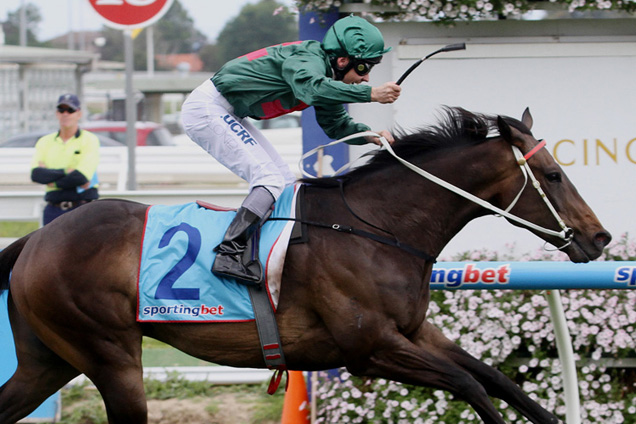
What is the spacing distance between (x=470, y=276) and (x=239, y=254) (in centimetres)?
117

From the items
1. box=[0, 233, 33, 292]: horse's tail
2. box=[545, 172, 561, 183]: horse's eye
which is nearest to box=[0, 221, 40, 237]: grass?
box=[0, 233, 33, 292]: horse's tail

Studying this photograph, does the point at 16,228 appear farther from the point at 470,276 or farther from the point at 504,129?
the point at 504,129

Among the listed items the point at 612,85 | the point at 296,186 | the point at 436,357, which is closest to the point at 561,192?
the point at 436,357

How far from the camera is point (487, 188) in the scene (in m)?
3.77

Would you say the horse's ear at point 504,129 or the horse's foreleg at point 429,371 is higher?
the horse's ear at point 504,129

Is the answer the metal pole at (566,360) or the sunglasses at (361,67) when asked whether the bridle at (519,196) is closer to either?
the sunglasses at (361,67)

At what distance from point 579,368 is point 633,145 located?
145cm

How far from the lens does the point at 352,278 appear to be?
3.66 metres

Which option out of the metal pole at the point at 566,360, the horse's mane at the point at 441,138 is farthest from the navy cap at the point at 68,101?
the metal pole at the point at 566,360

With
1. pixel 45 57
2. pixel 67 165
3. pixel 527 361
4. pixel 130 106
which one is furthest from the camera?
pixel 45 57

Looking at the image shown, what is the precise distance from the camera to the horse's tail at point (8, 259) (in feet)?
13.2

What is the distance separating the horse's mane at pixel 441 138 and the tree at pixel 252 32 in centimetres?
5326

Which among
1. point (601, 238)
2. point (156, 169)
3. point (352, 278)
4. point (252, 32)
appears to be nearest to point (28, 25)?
point (252, 32)

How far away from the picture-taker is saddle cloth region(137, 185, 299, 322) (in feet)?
12.3
